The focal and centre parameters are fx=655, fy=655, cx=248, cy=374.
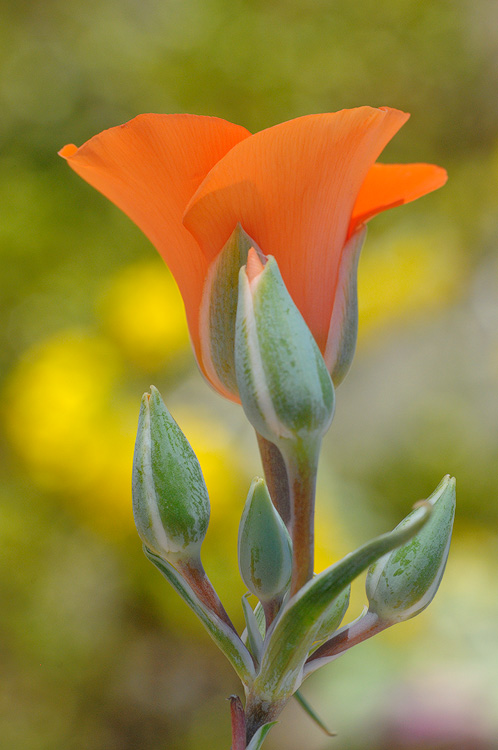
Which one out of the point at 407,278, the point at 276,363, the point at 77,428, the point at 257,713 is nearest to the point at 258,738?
the point at 257,713

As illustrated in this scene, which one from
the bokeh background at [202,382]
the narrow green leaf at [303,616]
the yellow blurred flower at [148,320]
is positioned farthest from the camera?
the yellow blurred flower at [148,320]

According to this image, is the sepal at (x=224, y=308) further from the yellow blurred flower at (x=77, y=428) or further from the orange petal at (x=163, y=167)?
the yellow blurred flower at (x=77, y=428)

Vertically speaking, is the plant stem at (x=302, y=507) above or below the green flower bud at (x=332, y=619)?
above

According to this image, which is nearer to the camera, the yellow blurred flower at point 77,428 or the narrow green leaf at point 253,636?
the narrow green leaf at point 253,636

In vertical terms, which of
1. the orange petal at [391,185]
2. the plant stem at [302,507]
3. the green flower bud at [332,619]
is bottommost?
the green flower bud at [332,619]

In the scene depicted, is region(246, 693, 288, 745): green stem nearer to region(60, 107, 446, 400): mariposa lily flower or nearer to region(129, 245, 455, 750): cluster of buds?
region(129, 245, 455, 750): cluster of buds

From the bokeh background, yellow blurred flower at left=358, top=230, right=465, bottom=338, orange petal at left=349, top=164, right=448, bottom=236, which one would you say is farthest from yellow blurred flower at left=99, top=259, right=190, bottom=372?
orange petal at left=349, top=164, right=448, bottom=236

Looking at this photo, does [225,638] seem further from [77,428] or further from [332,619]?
[77,428]

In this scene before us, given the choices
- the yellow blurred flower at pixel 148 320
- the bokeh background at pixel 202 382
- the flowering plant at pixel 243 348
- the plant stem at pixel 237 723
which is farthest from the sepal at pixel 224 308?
the yellow blurred flower at pixel 148 320

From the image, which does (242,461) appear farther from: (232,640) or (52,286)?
(232,640)
